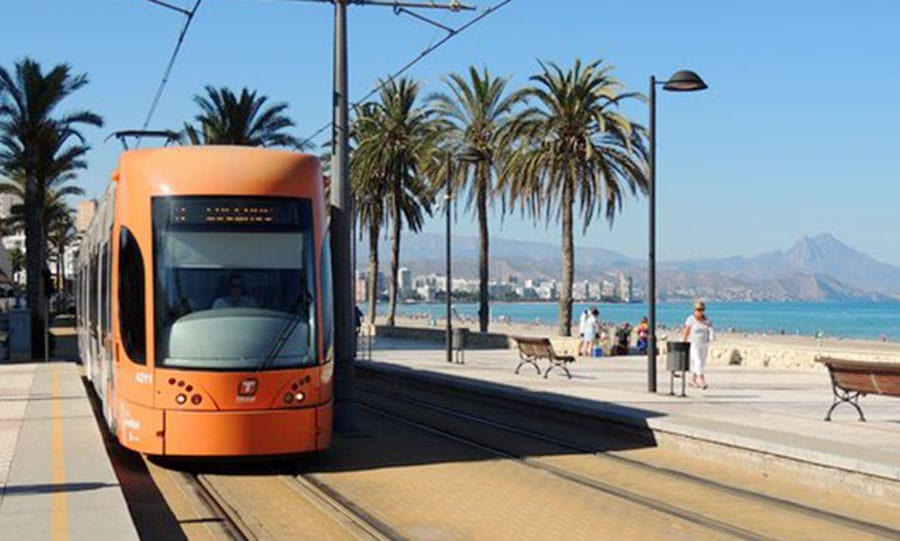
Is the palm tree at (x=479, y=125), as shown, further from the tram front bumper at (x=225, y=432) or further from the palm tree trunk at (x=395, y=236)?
the tram front bumper at (x=225, y=432)

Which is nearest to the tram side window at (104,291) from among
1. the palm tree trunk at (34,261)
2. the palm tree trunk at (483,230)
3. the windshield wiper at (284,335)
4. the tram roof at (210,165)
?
the tram roof at (210,165)

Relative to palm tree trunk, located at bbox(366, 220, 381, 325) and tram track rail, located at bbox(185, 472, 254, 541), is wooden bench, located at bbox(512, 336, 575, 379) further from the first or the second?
palm tree trunk, located at bbox(366, 220, 381, 325)

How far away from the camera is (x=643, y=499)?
472 inches

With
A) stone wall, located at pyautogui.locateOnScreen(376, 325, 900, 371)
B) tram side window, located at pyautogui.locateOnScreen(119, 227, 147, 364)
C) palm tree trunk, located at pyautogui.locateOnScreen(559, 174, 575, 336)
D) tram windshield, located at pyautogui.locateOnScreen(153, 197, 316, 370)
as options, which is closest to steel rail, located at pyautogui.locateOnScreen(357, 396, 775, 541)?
tram windshield, located at pyautogui.locateOnScreen(153, 197, 316, 370)

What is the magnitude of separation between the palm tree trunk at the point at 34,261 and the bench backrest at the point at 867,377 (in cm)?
2738

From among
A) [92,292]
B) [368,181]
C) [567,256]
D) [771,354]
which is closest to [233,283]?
[92,292]

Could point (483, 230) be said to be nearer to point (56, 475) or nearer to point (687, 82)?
point (687, 82)

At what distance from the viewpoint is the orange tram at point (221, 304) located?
12.7 metres

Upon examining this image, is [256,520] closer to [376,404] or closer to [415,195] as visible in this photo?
[376,404]

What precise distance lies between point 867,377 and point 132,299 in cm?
942

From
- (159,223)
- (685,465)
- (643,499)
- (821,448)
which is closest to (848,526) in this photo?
(643,499)

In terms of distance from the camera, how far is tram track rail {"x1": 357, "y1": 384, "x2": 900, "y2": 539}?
1066 cm

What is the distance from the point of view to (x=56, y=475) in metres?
12.2

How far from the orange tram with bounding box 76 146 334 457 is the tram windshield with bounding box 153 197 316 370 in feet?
0.03
